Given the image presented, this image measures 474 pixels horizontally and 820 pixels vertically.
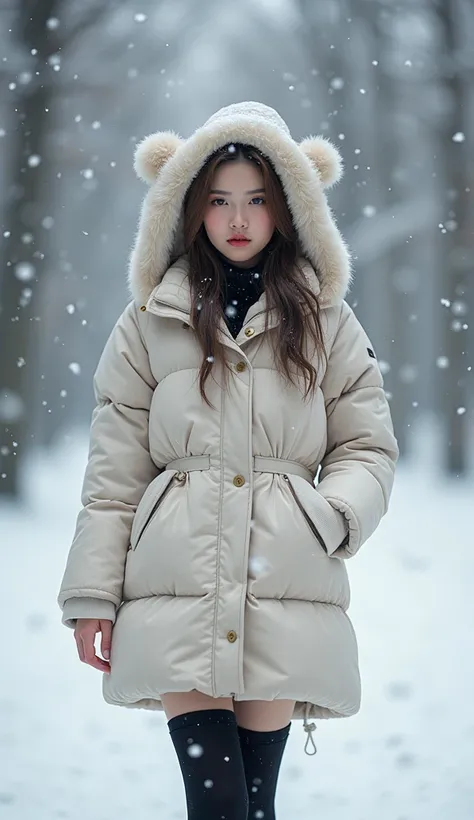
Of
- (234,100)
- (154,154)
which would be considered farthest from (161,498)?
(234,100)

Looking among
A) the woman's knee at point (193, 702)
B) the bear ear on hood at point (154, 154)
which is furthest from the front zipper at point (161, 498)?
the bear ear on hood at point (154, 154)

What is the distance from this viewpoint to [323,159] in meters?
1.79

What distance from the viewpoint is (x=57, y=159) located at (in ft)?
17.6

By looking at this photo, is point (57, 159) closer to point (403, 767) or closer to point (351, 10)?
point (351, 10)

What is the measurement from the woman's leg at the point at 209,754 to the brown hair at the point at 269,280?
441 mm

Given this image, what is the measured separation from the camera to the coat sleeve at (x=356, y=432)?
5.32 feet

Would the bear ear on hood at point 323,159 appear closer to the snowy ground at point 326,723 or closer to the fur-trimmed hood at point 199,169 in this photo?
the fur-trimmed hood at point 199,169

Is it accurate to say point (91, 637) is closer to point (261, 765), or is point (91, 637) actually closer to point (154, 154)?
point (261, 765)

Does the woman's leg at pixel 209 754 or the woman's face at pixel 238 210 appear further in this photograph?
the woman's face at pixel 238 210

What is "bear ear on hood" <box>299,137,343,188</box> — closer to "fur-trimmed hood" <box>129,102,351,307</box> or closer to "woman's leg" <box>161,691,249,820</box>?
"fur-trimmed hood" <box>129,102,351,307</box>

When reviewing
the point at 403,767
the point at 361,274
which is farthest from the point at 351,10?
the point at 403,767

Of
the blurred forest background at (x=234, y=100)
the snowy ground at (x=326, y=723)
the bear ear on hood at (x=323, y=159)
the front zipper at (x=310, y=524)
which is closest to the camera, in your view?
the front zipper at (x=310, y=524)

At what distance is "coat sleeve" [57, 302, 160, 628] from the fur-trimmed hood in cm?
10

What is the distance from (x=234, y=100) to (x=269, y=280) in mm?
4712
